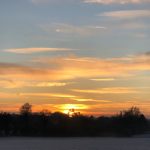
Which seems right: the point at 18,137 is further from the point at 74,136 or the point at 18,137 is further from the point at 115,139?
the point at 115,139

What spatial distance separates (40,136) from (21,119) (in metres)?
5.38

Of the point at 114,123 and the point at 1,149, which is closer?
the point at 1,149

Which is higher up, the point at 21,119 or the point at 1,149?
the point at 21,119

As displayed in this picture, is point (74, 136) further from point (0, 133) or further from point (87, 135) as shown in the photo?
point (0, 133)

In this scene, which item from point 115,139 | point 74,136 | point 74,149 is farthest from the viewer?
point 115,139

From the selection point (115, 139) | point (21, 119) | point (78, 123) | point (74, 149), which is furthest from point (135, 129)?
point (74, 149)

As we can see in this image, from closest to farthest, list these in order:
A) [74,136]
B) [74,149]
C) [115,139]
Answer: [74,149] < [74,136] < [115,139]

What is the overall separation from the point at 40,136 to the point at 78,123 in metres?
8.87

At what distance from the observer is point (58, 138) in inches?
4732

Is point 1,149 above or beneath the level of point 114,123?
beneath

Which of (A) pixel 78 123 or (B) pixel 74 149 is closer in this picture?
(B) pixel 74 149

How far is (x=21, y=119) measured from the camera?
4862 inches

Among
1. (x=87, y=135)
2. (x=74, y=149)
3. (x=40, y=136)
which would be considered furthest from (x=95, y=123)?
(x=74, y=149)

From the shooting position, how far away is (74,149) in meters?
79.2
